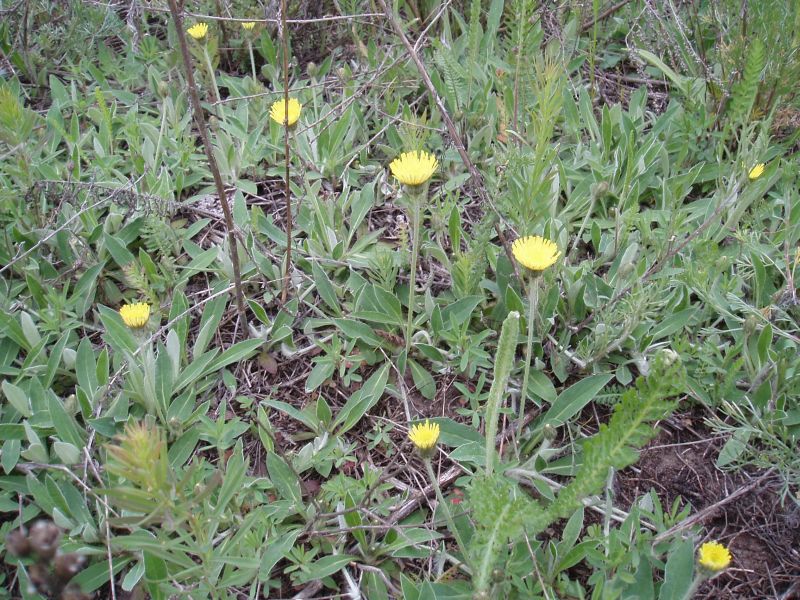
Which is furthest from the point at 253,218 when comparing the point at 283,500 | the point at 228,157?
the point at 283,500

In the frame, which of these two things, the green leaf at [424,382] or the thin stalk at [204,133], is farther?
the green leaf at [424,382]

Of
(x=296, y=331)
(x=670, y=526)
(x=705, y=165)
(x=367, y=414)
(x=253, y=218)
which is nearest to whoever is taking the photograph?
(x=670, y=526)

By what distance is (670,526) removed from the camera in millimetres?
1724

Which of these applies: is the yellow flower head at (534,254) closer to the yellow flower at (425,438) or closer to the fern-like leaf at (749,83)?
the yellow flower at (425,438)

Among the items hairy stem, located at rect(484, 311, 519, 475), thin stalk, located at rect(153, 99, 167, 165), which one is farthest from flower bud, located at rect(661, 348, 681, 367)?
thin stalk, located at rect(153, 99, 167, 165)

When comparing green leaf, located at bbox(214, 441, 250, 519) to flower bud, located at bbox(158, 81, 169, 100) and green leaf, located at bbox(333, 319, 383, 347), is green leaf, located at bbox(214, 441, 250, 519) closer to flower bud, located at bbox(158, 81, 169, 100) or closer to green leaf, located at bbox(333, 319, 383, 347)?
green leaf, located at bbox(333, 319, 383, 347)

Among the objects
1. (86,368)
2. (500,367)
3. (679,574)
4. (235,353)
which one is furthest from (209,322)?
(679,574)

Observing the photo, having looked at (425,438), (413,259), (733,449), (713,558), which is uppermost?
(413,259)

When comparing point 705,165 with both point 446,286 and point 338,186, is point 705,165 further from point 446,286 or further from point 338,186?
point 338,186

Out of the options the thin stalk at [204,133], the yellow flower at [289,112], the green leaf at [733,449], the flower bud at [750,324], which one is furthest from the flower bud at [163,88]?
the green leaf at [733,449]

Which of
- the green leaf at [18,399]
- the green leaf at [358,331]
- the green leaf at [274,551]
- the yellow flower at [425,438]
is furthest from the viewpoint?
the green leaf at [358,331]

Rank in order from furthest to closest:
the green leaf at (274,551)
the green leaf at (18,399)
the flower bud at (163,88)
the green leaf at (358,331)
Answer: the flower bud at (163,88) < the green leaf at (358,331) < the green leaf at (18,399) < the green leaf at (274,551)

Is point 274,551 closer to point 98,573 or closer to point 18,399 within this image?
point 98,573

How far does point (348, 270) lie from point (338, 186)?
1.60ft
